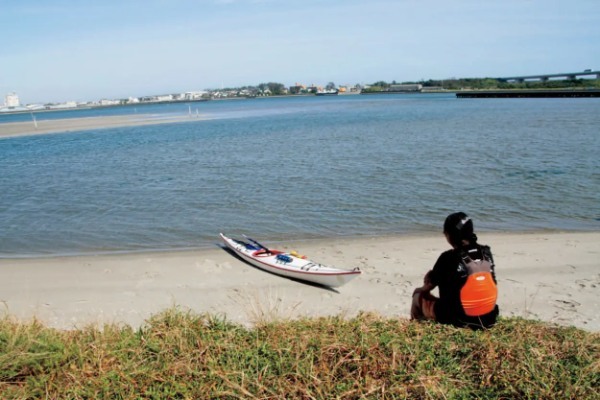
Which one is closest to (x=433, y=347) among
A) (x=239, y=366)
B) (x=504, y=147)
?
(x=239, y=366)

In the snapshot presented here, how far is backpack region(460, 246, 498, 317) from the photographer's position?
4.91 m

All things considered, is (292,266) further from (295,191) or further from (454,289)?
(295,191)

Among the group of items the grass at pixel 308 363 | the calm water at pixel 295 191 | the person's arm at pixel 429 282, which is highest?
the person's arm at pixel 429 282

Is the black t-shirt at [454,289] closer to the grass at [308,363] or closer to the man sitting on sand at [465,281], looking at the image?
the man sitting on sand at [465,281]

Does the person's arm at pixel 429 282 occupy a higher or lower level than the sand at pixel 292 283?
higher

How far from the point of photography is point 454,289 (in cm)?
502

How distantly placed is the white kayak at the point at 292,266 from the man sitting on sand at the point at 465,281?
4.60 metres

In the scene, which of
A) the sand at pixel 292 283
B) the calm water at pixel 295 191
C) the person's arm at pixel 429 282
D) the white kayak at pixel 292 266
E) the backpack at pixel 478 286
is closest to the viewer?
the backpack at pixel 478 286

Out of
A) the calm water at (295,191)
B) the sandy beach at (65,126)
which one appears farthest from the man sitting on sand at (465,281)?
the sandy beach at (65,126)

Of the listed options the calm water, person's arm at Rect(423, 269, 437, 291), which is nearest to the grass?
person's arm at Rect(423, 269, 437, 291)

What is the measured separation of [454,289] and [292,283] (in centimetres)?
628

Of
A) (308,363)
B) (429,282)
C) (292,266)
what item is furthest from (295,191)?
(308,363)

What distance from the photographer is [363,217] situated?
1678 centimetres

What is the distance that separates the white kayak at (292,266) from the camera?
10.0 meters
